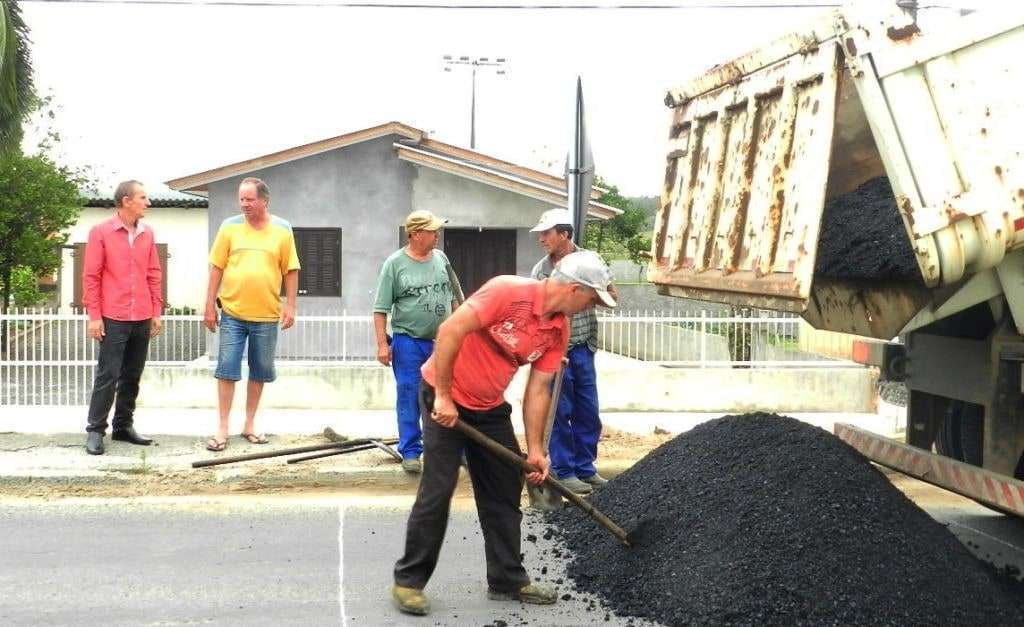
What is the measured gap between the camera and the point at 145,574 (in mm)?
5707

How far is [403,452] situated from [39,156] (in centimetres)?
1689

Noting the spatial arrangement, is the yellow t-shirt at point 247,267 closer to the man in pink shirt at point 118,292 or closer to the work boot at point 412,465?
the man in pink shirt at point 118,292

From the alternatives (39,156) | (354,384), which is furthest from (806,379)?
(39,156)

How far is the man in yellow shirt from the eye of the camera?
8.41m

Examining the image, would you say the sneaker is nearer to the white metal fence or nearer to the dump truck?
the dump truck

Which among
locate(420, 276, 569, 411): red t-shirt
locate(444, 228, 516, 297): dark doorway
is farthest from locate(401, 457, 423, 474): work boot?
locate(444, 228, 516, 297): dark doorway

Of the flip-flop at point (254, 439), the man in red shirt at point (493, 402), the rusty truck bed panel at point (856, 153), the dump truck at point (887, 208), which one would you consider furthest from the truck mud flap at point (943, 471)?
the flip-flop at point (254, 439)

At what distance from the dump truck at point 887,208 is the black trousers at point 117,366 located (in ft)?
13.0

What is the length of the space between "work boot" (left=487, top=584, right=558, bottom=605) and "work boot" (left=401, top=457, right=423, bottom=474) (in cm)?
270

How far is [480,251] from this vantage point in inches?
712

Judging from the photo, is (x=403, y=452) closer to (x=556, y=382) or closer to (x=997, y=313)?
(x=556, y=382)

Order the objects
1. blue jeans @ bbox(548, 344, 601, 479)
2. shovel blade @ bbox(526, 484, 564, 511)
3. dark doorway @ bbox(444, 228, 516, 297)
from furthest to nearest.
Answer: dark doorway @ bbox(444, 228, 516, 297) < blue jeans @ bbox(548, 344, 601, 479) < shovel blade @ bbox(526, 484, 564, 511)

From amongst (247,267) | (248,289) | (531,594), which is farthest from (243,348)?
(531,594)

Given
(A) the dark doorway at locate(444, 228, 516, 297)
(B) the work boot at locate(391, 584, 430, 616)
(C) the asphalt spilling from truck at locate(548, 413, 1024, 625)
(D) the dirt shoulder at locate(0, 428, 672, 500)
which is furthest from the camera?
(A) the dark doorway at locate(444, 228, 516, 297)
